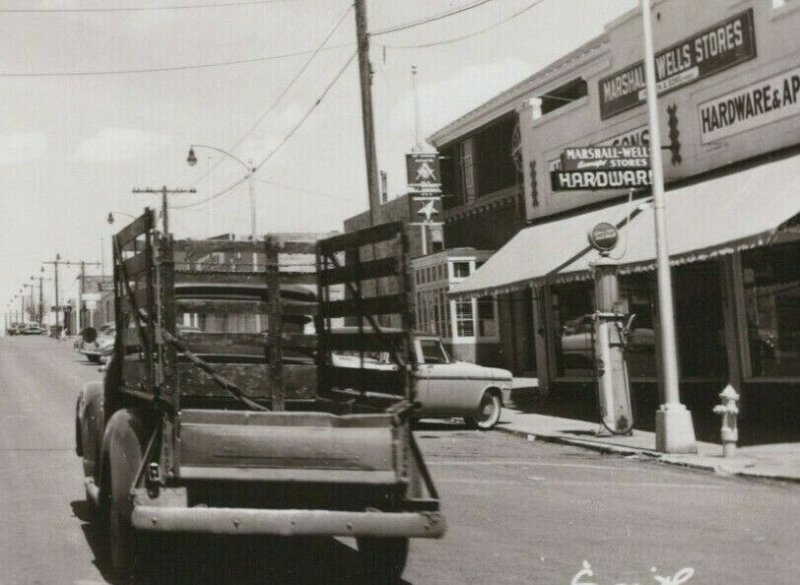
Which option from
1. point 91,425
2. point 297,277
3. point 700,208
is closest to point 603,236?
point 700,208

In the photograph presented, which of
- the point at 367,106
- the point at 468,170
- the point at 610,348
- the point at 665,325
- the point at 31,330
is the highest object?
the point at 468,170

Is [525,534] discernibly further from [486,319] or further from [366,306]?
[486,319]

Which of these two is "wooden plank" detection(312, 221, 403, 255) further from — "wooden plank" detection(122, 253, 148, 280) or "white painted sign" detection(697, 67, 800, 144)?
"white painted sign" detection(697, 67, 800, 144)

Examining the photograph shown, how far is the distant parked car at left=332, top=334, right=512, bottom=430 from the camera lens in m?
16.0

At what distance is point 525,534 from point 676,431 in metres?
5.65

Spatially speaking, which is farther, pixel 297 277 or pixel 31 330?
pixel 31 330

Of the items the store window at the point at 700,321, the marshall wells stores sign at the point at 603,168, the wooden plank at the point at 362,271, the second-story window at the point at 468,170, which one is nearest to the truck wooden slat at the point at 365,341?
the wooden plank at the point at 362,271

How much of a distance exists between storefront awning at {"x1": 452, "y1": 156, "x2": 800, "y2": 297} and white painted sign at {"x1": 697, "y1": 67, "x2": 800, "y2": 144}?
79 cm

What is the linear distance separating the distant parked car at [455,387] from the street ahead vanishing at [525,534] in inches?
120

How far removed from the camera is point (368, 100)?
19922 mm

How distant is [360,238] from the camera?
21.6ft

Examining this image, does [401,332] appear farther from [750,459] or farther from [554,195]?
[554,195]

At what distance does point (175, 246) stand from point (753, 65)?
11.7 m

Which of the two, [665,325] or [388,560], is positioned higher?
[665,325]
